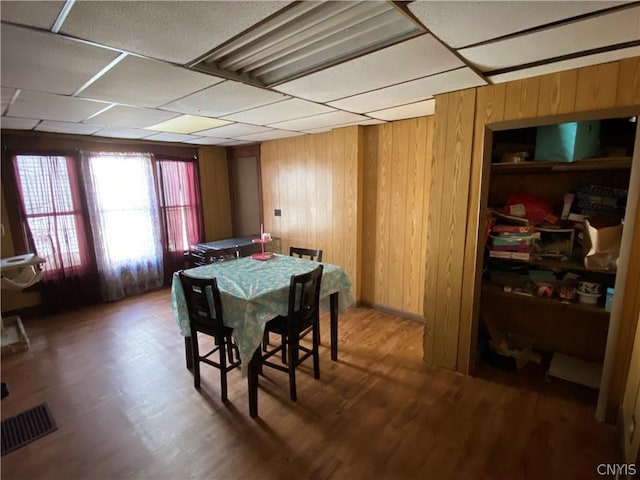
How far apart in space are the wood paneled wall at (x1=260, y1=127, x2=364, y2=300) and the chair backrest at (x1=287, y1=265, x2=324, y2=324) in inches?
62.2

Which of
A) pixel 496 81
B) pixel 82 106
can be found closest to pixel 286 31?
pixel 496 81

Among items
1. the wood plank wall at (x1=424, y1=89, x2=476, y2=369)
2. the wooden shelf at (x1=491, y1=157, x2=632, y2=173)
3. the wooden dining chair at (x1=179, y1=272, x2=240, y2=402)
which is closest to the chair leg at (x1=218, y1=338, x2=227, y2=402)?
the wooden dining chair at (x1=179, y1=272, x2=240, y2=402)

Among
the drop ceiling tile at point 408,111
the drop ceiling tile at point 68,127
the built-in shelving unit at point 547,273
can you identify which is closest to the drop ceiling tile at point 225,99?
the drop ceiling tile at point 408,111

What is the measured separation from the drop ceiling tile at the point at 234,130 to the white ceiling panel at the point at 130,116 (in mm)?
681

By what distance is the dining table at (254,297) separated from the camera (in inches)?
82.1

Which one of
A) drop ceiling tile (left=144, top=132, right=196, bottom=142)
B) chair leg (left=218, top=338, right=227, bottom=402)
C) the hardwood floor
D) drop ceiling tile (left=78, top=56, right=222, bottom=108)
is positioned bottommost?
the hardwood floor

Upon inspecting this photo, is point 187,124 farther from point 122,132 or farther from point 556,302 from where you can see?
point 556,302

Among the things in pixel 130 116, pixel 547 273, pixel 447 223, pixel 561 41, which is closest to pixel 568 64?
pixel 561 41

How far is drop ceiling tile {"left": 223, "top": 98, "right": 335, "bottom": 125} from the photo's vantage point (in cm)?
260

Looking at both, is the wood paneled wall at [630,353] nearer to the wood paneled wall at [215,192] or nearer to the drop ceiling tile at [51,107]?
the drop ceiling tile at [51,107]

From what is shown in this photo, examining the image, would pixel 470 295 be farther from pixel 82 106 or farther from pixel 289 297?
pixel 82 106

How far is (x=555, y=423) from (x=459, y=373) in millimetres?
681

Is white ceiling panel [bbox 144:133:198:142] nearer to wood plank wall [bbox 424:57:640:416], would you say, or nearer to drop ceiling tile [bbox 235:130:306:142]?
drop ceiling tile [bbox 235:130:306:142]

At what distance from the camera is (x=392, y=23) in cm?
143
